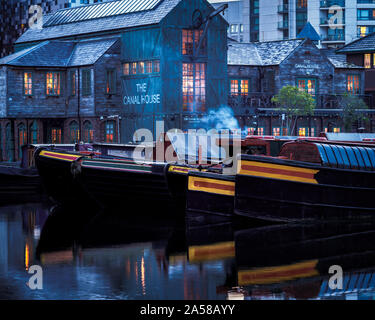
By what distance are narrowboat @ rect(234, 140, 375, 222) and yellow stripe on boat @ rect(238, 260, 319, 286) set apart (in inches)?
229

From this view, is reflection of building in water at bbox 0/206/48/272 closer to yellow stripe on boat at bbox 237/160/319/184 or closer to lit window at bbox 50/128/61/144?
yellow stripe on boat at bbox 237/160/319/184

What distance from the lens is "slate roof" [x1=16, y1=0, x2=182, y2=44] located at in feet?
153

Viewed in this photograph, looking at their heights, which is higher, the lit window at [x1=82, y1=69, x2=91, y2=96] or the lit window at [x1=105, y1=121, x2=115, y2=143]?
the lit window at [x1=82, y1=69, x2=91, y2=96]

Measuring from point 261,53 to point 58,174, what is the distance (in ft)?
99.9

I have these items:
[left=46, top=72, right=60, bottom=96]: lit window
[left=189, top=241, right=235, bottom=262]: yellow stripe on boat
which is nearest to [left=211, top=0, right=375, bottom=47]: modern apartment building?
[left=46, top=72, right=60, bottom=96]: lit window

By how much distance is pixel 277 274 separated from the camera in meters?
18.0

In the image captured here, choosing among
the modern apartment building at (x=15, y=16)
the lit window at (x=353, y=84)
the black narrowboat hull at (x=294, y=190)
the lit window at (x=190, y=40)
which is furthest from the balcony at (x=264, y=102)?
the black narrowboat hull at (x=294, y=190)

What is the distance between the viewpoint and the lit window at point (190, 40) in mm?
46812

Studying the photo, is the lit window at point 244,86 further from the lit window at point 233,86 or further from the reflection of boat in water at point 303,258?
the reflection of boat in water at point 303,258

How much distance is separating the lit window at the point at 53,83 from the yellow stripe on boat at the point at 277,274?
106 ft

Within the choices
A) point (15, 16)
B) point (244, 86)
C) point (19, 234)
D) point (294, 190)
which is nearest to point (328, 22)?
point (244, 86)

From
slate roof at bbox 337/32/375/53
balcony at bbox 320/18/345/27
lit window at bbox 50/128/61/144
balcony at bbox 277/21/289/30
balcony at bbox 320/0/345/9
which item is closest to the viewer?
lit window at bbox 50/128/61/144

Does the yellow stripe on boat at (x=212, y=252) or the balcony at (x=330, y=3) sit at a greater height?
the balcony at (x=330, y=3)

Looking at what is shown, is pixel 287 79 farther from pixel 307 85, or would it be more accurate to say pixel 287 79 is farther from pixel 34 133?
pixel 34 133
